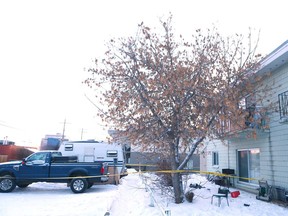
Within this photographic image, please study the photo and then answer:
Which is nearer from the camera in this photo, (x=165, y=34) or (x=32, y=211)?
(x=32, y=211)

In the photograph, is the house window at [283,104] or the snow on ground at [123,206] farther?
the house window at [283,104]

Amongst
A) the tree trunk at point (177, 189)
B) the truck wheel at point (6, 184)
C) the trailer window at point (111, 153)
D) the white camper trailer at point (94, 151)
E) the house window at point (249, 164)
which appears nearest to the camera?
the tree trunk at point (177, 189)

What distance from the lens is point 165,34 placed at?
379 inches

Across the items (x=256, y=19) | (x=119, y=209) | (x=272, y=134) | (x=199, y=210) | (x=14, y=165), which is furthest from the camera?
(x=14, y=165)

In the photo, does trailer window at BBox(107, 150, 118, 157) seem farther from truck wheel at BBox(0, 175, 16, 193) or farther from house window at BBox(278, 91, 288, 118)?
house window at BBox(278, 91, 288, 118)

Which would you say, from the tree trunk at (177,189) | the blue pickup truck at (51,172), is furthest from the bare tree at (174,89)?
the blue pickup truck at (51,172)

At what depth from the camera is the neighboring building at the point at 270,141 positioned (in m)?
10.1

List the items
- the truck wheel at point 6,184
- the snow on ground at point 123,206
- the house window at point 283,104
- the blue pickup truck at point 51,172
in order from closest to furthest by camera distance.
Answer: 1. the snow on ground at point 123,206
2. the house window at point 283,104
3. the truck wheel at point 6,184
4. the blue pickup truck at point 51,172

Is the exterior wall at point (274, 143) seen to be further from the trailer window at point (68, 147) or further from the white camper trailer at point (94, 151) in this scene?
the trailer window at point (68, 147)

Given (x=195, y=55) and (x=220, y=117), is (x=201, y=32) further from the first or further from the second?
(x=220, y=117)

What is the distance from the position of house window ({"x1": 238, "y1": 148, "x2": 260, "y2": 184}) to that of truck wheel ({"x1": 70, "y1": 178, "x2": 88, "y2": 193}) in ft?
24.9

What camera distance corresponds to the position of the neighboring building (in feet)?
33.2

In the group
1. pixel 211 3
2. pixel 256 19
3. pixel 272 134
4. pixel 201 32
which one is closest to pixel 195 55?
pixel 201 32

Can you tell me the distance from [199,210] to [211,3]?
7.57 m
